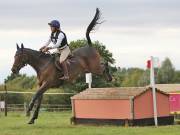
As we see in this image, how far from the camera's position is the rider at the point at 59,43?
1428cm

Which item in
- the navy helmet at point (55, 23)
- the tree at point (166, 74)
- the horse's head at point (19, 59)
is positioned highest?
the tree at point (166, 74)

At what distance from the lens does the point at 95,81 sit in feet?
126

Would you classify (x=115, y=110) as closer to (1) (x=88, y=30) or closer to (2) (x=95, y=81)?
(1) (x=88, y=30)

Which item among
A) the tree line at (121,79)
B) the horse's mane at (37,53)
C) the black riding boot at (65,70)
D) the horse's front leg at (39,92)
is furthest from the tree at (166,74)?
the horse's front leg at (39,92)

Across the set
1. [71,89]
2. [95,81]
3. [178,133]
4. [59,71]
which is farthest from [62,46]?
[71,89]

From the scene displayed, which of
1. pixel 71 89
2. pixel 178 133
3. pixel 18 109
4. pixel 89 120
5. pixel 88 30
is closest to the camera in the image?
pixel 178 133

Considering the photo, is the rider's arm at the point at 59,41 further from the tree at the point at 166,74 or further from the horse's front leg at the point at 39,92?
the tree at the point at 166,74

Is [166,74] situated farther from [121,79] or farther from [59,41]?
[59,41]

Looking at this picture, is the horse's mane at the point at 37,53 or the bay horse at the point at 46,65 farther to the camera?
the horse's mane at the point at 37,53

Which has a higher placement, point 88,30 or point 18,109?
point 88,30

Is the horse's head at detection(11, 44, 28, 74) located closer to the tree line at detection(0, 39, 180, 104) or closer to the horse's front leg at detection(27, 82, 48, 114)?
the horse's front leg at detection(27, 82, 48, 114)

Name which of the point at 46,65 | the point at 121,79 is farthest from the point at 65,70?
the point at 121,79

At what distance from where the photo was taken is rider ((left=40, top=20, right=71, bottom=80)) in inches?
562

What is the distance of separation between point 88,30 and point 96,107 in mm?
2620
